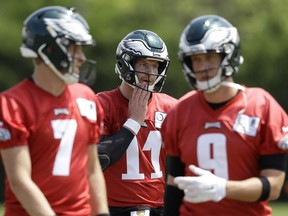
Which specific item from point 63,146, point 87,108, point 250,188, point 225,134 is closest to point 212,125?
point 225,134

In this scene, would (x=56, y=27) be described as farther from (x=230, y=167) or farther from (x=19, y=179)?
(x=230, y=167)

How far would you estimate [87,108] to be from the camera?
5.70m

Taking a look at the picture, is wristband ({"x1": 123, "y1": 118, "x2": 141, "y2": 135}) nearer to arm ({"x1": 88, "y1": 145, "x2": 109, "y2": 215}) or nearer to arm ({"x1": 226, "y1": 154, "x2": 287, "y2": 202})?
arm ({"x1": 88, "y1": 145, "x2": 109, "y2": 215})

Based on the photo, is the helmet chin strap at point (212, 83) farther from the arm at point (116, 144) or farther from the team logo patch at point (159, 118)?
the team logo patch at point (159, 118)

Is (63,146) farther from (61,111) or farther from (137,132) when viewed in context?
(137,132)

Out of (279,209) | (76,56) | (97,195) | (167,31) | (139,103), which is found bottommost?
(279,209)

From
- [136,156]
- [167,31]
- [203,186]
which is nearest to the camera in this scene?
[203,186]

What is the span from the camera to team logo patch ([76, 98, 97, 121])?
18.6 feet

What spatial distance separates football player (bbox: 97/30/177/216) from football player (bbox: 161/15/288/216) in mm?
1498

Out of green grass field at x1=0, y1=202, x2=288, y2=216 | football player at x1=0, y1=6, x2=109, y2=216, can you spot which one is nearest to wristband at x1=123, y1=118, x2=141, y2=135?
football player at x1=0, y1=6, x2=109, y2=216

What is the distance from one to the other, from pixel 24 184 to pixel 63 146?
327mm

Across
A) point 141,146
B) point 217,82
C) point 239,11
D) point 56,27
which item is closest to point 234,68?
point 217,82

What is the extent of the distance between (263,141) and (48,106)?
1190 mm

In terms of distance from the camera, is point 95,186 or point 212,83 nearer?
point 212,83
